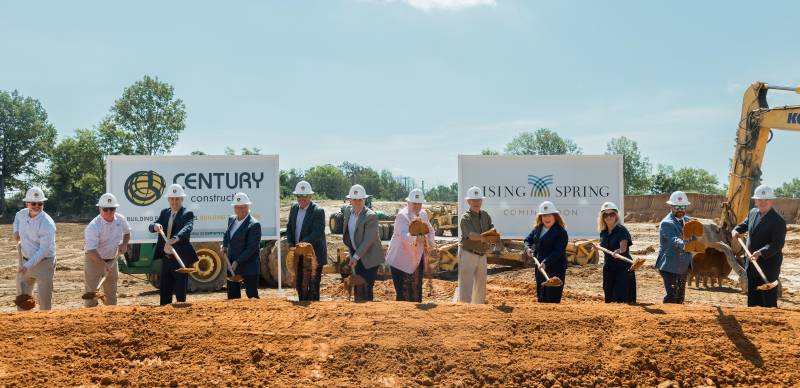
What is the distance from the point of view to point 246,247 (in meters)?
6.66

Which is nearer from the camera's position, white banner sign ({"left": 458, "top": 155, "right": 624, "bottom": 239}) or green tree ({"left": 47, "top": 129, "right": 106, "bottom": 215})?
white banner sign ({"left": 458, "top": 155, "right": 624, "bottom": 239})

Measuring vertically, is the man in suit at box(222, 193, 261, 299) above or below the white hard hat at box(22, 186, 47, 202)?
below

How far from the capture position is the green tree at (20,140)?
44438 millimetres

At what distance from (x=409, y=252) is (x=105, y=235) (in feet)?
10.9

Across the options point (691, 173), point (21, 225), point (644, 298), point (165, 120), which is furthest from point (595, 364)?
point (691, 173)

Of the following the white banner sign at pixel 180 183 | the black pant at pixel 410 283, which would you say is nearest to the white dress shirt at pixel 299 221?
the black pant at pixel 410 283

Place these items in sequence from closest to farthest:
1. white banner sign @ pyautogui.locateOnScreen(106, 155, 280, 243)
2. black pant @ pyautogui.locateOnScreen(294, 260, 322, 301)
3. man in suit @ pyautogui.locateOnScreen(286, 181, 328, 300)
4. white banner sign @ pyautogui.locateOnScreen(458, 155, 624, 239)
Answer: black pant @ pyautogui.locateOnScreen(294, 260, 322, 301), man in suit @ pyautogui.locateOnScreen(286, 181, 328, 300), white banner sign @ pyautogui.locateOnScreen(106, 155, 280, 243), white banner sign @ pyautogui.locateOnScreen(458, 155, 624, 239)

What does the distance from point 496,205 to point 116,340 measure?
8.18m

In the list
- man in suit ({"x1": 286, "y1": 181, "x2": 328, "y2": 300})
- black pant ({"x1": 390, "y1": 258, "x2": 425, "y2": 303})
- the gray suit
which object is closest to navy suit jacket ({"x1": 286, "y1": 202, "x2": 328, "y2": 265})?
man in suit ({"x1": 286, "y1": 181, "x2": 328, "y2": 300})

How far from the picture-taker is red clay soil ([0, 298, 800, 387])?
15.9 feet

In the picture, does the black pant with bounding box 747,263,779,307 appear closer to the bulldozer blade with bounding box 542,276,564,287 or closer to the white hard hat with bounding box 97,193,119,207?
the bulldozer blade with bounding box 542,276,564,287

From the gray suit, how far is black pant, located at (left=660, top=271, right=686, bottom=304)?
3009 millimetres

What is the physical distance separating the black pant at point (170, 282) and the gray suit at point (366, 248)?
5.74ft

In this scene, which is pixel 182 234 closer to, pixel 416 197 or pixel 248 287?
pixel 248 287
